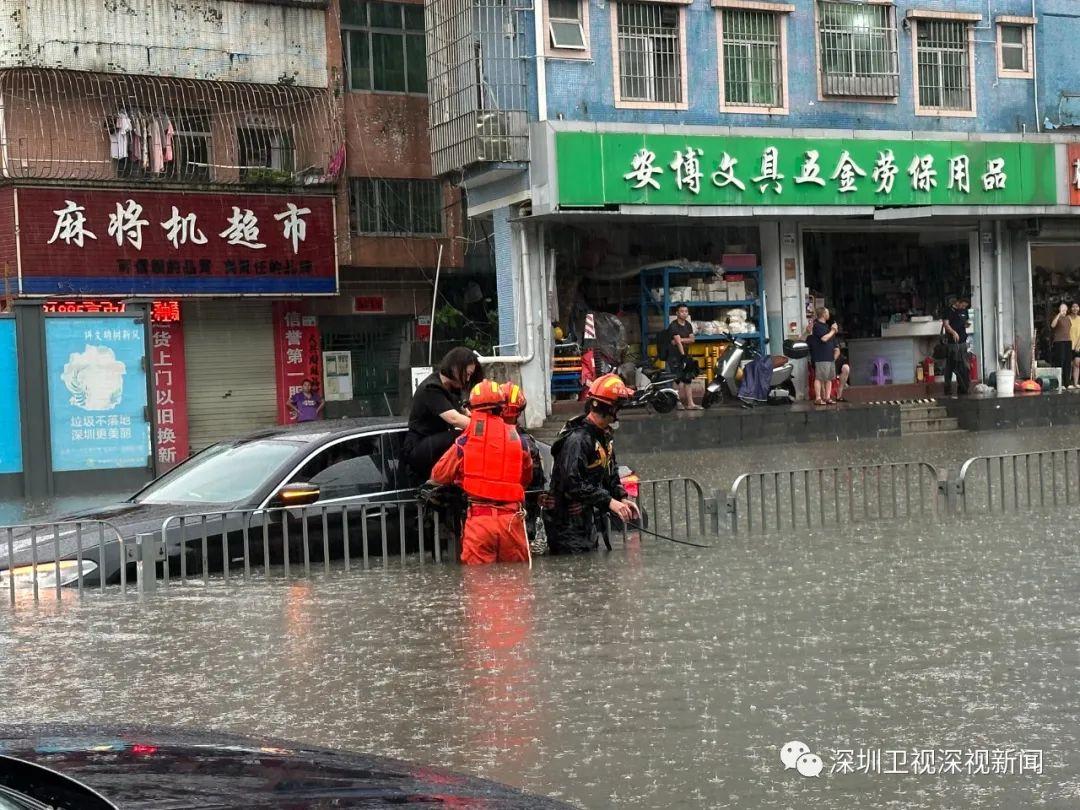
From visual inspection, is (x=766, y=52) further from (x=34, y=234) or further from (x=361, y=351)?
(x=34, y=234)

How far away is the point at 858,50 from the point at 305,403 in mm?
11200

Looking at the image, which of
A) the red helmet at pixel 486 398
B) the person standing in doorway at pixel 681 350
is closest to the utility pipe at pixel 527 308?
the person standing in doorway at pixel 681 350

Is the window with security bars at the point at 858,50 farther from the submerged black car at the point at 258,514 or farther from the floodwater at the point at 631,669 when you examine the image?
the submerged black car at the point at 258,514

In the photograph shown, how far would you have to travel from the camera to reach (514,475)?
10508 millimetres

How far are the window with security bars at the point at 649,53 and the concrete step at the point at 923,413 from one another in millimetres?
6424

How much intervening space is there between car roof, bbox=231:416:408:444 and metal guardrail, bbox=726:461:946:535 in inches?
109

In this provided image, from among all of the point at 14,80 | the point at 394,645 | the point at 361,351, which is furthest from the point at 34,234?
the point at 394,645

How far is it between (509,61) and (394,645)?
16.8 meters

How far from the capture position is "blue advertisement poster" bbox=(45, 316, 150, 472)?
19.4 m

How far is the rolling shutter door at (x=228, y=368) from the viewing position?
1058 inches

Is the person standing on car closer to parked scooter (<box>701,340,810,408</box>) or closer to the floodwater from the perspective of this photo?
the floodwater

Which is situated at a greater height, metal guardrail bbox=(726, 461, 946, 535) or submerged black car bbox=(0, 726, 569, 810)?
submerged black car bbox=(0, 726, 569, 810)

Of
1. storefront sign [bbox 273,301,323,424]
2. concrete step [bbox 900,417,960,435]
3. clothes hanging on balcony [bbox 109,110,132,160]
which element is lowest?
concrete step [bbox 900,417,960,435]

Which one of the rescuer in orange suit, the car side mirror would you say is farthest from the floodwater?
the car side mirror
